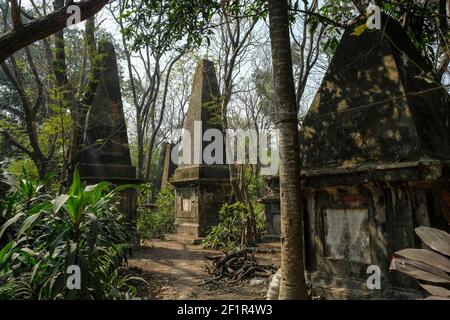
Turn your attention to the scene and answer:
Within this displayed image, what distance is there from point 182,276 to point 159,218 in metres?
7.37

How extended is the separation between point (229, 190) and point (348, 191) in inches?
357

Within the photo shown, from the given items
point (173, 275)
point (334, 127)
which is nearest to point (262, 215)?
point (173, 275)

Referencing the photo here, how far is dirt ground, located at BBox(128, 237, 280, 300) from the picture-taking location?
565 centimetres

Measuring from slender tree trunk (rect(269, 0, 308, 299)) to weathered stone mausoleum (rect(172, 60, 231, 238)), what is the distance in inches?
332

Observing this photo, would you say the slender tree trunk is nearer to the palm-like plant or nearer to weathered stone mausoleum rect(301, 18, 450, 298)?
weathered stone mausoleum rect(301, 18, 450, 298)

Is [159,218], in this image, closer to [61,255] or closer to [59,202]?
[61,255]

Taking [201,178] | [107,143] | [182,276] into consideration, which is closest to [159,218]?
[201,178]

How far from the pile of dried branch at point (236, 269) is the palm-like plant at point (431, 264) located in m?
4.38

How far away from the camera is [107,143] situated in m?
10.6

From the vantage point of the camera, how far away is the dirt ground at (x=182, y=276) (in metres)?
5.65

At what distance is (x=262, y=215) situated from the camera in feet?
46.8

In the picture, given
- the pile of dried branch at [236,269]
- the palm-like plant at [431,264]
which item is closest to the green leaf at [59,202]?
the palm-like plant at [431,264]
